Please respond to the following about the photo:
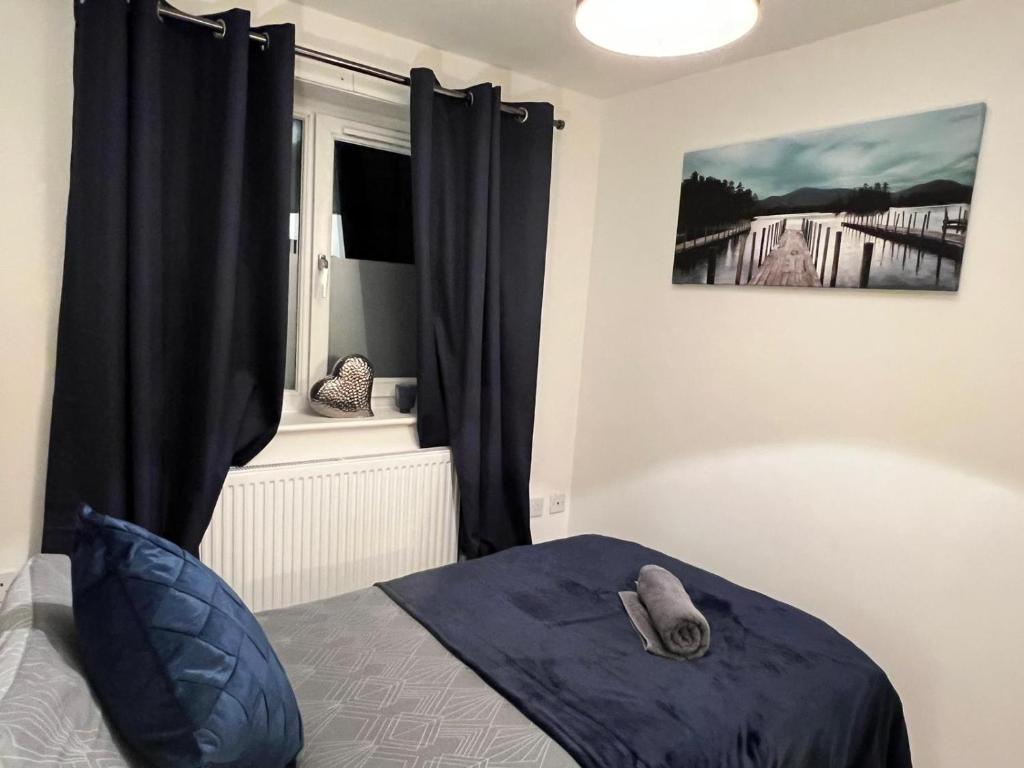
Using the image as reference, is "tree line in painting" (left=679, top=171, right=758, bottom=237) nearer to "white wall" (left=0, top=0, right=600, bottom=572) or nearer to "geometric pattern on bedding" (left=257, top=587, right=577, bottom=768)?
"white wall" (left=0, top=0, right=600, bottom=572)

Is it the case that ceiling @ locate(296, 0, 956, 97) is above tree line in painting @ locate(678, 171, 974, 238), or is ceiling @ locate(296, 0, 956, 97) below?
above

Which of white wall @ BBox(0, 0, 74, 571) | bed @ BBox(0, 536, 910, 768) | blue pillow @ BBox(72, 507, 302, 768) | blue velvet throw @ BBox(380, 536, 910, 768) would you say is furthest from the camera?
white wall @ BBox(0, 0, 74, 571)

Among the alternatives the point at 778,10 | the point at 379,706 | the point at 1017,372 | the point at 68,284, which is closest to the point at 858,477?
the point at 1017,372

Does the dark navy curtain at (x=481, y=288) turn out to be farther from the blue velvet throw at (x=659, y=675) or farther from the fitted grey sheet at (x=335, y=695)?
the fitted grey sheet at (x=335, y=695)

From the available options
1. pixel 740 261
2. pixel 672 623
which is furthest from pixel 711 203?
pixel 672 623

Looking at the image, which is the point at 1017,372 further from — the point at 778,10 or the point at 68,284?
the point at 68,284

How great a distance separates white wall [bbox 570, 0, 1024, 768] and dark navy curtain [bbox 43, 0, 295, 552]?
1.56 metres

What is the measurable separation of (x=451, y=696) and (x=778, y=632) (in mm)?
952

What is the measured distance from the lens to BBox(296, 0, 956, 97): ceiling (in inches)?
82.7

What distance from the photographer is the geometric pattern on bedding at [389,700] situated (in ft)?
4.21

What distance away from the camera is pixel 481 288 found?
2588mm

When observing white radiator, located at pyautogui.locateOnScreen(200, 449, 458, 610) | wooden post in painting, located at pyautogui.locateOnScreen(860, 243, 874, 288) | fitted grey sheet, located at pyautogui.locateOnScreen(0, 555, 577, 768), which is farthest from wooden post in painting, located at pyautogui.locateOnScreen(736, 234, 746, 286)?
fitted grey sheet, located at pyautogui.locateOnScreen(0, 555, 577, 768)

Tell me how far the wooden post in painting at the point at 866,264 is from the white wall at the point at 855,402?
8 cm

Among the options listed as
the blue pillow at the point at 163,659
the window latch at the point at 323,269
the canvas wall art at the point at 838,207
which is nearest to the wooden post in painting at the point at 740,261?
the canvas wall art at the point at 838,207
